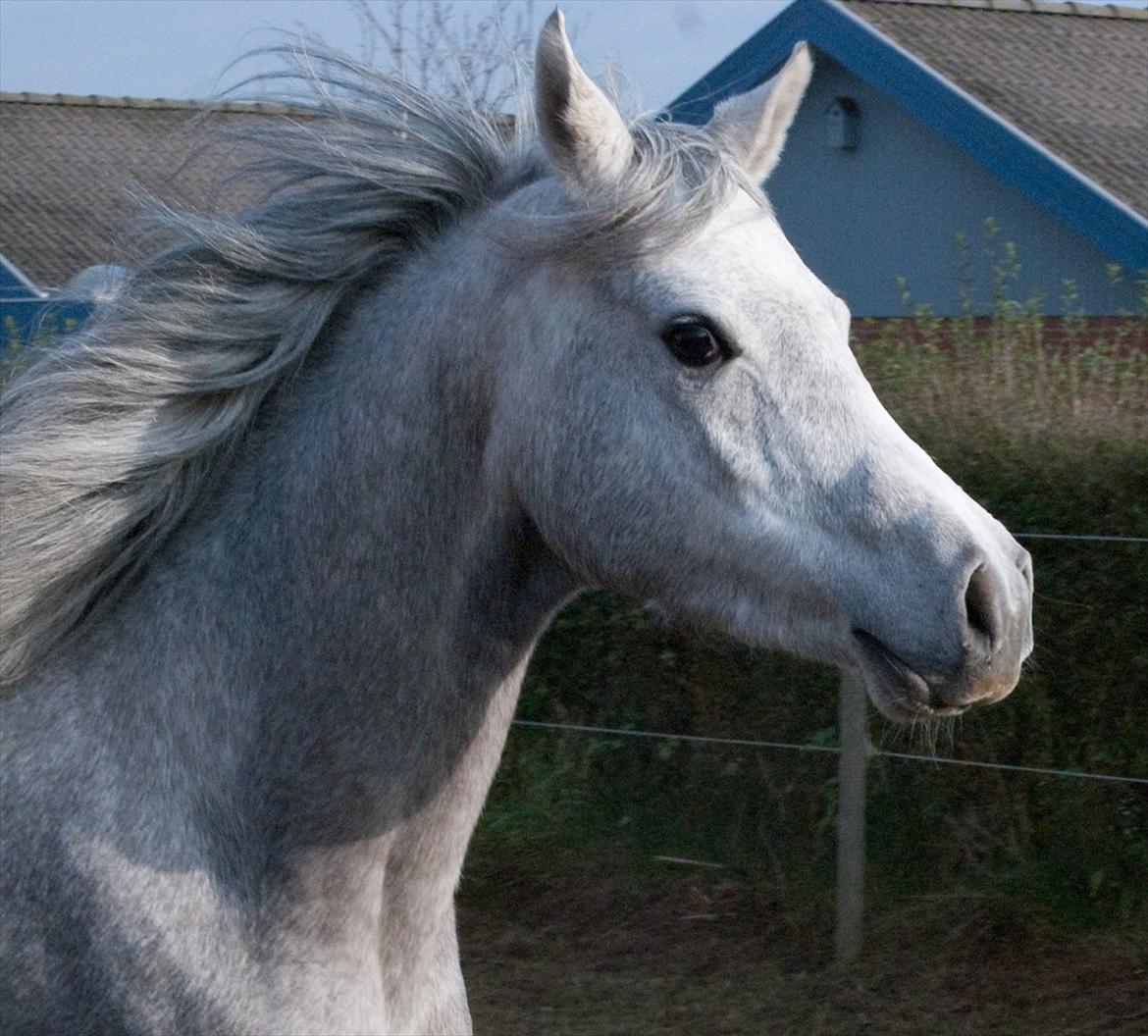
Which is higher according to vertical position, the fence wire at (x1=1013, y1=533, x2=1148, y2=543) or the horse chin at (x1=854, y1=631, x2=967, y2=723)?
the horse chin at (x1=854, y1=631, x2=967, y2=723)

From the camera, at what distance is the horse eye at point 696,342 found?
2254 millimetres

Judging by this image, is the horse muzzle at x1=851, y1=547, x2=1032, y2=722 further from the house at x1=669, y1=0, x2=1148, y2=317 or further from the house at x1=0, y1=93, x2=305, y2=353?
the house at x1=0, y1=93, x2=305, y2=353

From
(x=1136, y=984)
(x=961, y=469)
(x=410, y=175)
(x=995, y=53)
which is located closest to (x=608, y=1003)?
(x=1136, y=984)

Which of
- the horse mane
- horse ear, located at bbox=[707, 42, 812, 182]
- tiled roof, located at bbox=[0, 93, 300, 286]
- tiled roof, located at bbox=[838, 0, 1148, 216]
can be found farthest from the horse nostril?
tiled roof, located at bbox=[0, 93, 300, 286]

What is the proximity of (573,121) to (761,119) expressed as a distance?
1.91 feet

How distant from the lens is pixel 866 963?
524 centimetres

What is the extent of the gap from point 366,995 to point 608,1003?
3.12 m

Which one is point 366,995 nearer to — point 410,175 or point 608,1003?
point 410,175

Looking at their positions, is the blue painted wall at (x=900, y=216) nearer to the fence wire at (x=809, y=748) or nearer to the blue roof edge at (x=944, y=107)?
the blue roof edge at (x=944, y=107)

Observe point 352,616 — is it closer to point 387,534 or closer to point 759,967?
point 387,534

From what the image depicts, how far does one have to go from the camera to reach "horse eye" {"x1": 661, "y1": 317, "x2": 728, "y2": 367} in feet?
7.39

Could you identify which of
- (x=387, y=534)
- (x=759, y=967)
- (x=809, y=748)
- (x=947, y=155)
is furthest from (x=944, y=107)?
(x=387, y=534)

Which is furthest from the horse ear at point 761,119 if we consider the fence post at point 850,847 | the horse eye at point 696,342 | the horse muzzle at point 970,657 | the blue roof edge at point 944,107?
the blue roof edge at point 944,107

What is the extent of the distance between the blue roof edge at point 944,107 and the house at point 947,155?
12mm
